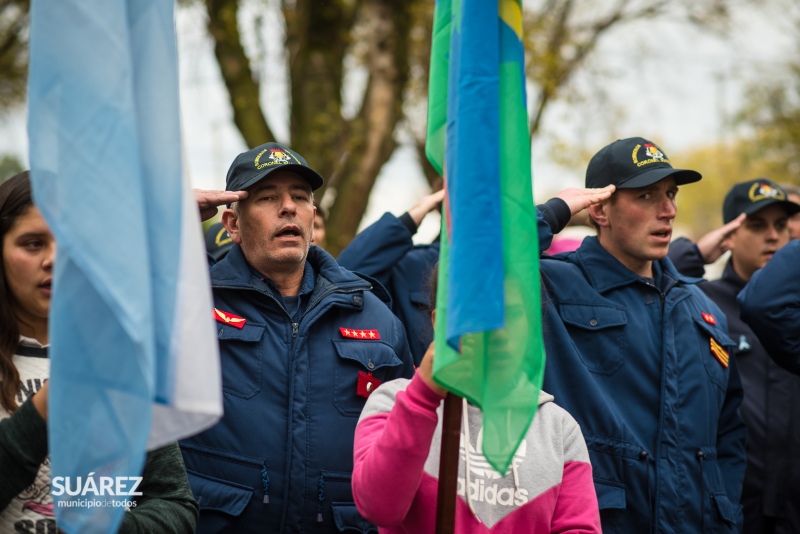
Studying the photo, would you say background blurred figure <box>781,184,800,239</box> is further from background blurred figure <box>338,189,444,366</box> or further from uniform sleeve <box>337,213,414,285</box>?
uniform sleeve <box>337,213,414,285</box>

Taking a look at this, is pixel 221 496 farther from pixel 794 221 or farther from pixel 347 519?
pixel 794 221

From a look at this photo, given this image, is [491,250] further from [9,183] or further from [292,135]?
[292,135]

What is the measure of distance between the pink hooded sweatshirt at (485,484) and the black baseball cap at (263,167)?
1.24m

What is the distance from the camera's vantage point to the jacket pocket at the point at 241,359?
3.74 meters

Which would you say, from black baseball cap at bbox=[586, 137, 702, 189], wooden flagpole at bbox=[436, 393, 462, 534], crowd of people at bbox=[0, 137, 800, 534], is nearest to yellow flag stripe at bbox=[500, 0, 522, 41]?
crowd of people at bbox=[0, 137, 800, 534]

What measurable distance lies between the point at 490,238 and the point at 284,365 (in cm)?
139

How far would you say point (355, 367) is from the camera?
3869mm

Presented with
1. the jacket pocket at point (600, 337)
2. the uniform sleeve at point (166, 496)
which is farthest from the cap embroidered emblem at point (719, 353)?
the uniform sleeve at point (166, 496)

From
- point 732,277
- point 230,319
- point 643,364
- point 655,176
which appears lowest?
point 643,364

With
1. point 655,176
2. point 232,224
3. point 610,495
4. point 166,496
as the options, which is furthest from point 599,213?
point 166,496

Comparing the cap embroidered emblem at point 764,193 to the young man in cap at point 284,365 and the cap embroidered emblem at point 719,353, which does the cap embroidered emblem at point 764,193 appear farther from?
the young man in cap at point 284,365

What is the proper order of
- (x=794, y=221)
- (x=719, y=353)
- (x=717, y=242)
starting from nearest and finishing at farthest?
(x=719, y=353) < (x=717, y=242) < (x=794, y=221)

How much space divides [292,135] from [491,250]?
8.08m

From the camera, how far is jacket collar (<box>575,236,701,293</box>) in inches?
173
